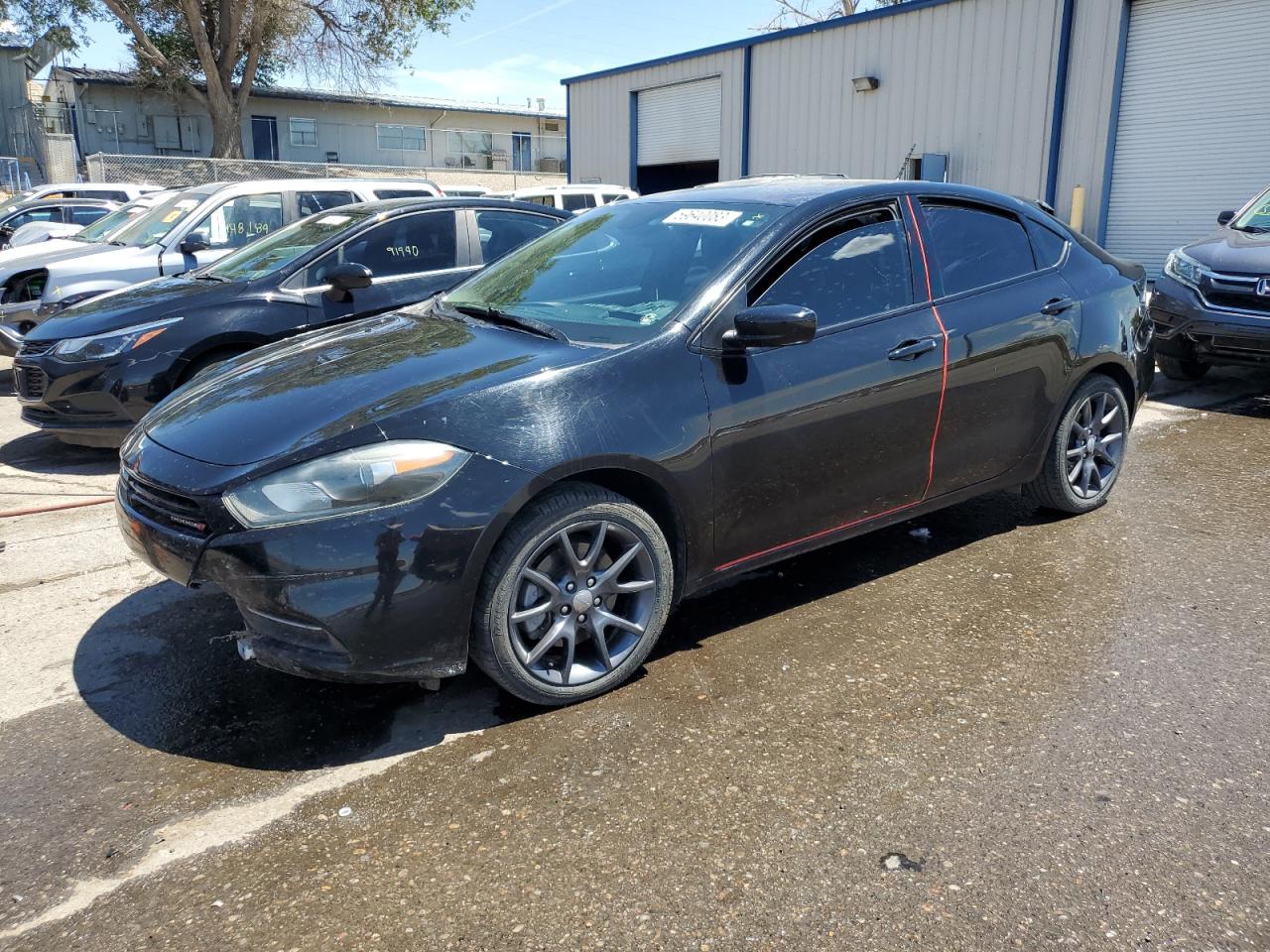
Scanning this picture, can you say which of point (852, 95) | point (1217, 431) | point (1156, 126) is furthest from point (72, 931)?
point (852, 95)

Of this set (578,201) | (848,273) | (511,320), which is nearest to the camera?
(511,320)

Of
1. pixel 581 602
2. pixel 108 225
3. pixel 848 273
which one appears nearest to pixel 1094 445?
pixel 848 273

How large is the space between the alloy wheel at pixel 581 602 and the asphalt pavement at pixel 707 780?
0.57ft

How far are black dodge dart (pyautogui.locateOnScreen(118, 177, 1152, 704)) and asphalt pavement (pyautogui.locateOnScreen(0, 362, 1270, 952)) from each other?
0.35 m

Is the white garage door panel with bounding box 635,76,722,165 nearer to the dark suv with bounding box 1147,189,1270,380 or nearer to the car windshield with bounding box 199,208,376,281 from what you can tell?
the dark suv with bounding box 1147,189,1270,380

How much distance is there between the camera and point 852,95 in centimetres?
1789

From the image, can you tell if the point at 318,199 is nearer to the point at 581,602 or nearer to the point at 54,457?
the point at 54,457

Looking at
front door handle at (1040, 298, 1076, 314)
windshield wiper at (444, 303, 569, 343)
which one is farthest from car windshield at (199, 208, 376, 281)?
front door handle at (1040, 298, 1076, 314)

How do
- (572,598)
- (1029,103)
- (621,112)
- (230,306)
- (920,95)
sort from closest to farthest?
(572,598)
(230,306)
(1029,103)
(920,95)
(621,112)

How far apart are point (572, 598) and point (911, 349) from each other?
5.72ft

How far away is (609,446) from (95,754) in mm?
1849

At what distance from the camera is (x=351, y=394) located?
323 centimetres

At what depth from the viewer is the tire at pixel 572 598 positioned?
3.09 metres

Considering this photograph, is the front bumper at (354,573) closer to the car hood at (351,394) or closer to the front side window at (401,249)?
the car hood at (351,394)
